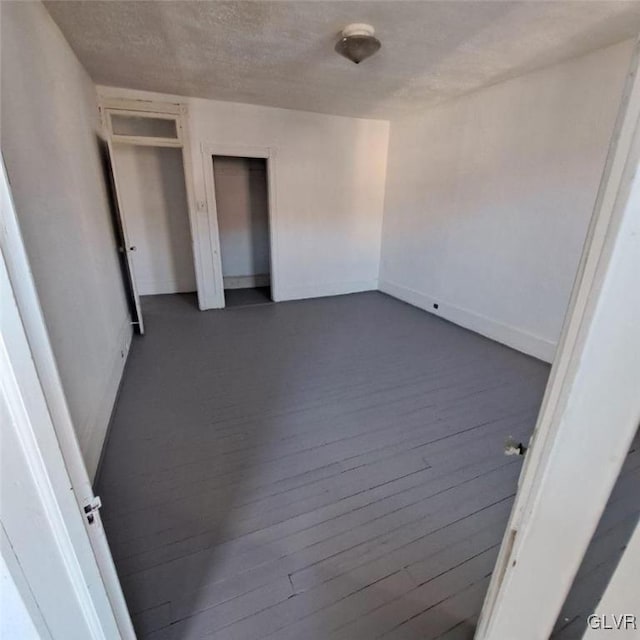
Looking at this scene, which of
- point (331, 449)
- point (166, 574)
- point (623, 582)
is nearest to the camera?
point (623, 582)

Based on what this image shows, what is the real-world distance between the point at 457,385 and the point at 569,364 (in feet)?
7.87

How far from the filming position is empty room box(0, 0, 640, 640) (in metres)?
0.59

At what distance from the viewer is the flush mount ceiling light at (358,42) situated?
220 cm

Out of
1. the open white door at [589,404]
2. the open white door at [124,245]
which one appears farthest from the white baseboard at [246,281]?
the open white door at [589,404]

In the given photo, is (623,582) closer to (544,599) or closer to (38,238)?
(544,599)

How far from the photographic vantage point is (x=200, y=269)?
4.40 meters

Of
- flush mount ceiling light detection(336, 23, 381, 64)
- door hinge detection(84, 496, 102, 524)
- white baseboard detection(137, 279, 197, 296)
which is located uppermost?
flush mount ceiling light detection(336, 23, 381, 64)

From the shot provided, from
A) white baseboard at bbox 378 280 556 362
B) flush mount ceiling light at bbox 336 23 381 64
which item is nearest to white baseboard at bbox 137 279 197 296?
white baseboard at bbox 378 280 556 362

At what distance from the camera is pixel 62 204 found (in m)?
2.01

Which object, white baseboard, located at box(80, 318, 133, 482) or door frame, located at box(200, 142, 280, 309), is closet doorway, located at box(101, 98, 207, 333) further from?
white baseboard, located at box(80, 318, 133, 482)

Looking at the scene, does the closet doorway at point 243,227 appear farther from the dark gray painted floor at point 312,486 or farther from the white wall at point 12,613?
the white wall at point 12,613

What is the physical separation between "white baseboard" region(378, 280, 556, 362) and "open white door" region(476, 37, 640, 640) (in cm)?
280

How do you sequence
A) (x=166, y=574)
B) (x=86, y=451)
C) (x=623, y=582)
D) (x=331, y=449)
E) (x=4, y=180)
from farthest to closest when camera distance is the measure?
(x=331, y=449), (x=86, y=451), (x=166, y=574), (x=4, y=180), (x=623, y=582)

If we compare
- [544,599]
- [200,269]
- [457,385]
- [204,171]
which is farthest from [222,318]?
[544,599]
